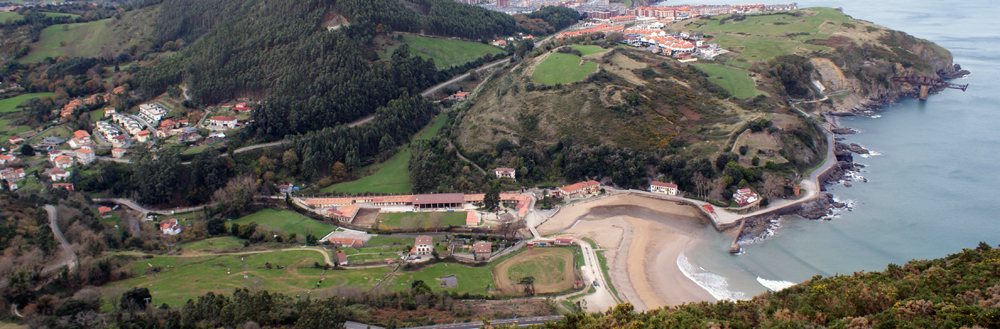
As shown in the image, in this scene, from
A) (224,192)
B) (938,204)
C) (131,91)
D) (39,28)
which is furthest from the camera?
(39,28)

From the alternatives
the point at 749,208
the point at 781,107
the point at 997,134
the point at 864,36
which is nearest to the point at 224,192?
the point at 749,208

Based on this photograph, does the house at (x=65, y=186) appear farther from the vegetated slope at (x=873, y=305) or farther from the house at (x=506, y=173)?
the vegetated slope at (x=873, y=305)

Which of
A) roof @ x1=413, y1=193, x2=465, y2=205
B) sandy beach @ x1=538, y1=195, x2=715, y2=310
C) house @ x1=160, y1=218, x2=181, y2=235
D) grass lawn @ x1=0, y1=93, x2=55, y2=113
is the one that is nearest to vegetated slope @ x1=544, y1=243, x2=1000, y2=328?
sandy beach @ x1=538, y1=195, x2=715, y2=310

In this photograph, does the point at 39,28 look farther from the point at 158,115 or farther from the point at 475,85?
the point at 475,85

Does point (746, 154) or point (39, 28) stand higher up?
point (39, 28)

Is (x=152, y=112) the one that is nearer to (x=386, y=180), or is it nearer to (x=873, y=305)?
(x=386, y=180)

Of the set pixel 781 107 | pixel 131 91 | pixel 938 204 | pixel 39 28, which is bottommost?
pixel 938 204

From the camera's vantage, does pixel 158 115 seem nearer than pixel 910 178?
No

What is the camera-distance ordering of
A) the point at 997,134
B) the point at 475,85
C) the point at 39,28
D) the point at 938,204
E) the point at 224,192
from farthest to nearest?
the point at 39,28 → the point at 475,85 → the point at 997,134 → the point at 224,192 → the point at 938,204
